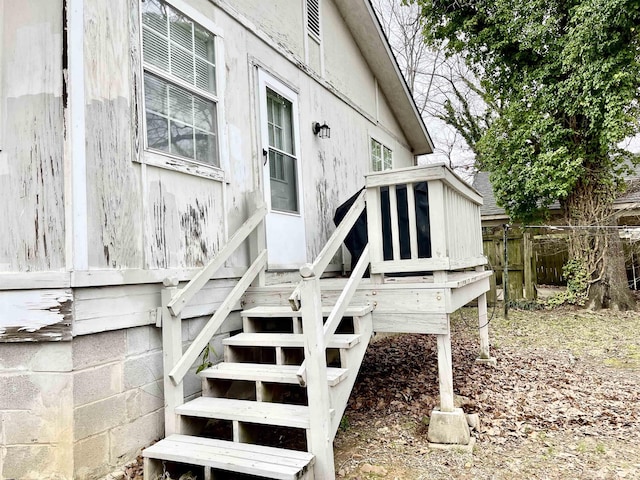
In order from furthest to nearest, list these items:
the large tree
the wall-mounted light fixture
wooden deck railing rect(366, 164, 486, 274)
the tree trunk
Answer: the tree trunk < the large tree < the wall-mounted light fixture < wooden deck railing rect(366, 164, 486, 274)

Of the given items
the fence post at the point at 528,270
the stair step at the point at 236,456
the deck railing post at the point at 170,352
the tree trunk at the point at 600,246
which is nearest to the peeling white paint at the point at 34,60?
the deck railing post at the point at 170,352

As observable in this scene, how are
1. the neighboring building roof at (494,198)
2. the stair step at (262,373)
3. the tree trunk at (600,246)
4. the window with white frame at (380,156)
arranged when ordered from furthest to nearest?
the neighboring building roof at (494,198)
the tree trunk at (600,246)
the window with white frame at (380,156)
the stair step at (262,373)

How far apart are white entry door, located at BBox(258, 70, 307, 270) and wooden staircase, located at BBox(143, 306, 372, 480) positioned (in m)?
1.05

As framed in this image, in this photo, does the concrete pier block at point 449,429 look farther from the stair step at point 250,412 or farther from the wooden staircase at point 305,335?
the stair step at point 250,412

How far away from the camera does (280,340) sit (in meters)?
3.39

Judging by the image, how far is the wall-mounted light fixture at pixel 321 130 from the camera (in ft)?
19.5

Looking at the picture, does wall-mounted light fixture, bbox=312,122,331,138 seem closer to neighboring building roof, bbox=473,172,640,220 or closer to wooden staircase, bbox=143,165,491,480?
wooden staircase, bbox=143,165,491,480

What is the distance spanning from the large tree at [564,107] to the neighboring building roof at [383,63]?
176 cm

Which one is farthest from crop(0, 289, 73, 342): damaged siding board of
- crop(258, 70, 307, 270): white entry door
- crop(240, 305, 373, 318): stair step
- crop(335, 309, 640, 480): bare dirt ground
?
crop(258, 70, 307, 270): white entry door

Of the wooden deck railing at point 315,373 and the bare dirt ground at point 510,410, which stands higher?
the wooden deck railing at point 315,373

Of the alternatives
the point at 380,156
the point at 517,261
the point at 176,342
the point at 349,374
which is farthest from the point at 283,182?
the point at 517,261

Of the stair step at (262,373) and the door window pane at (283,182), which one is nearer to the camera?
the stair step at (262,373)

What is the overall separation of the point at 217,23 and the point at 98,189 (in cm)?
216

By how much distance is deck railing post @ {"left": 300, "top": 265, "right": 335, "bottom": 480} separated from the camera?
2.57 meters
